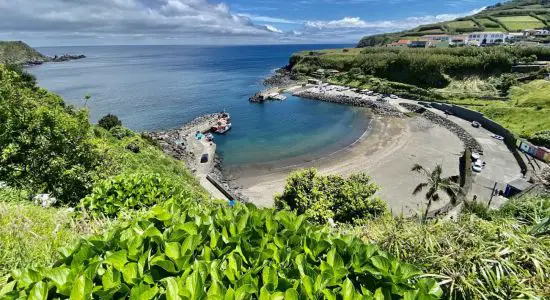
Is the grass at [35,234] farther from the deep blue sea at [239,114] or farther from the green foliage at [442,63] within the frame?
the green foliage at [442,63]

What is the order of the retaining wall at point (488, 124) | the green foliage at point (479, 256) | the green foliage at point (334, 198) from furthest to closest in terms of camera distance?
the retaining wall at point (488, 124) < the green foliage at point (334, 198) < the green foliage at point (479, 256)

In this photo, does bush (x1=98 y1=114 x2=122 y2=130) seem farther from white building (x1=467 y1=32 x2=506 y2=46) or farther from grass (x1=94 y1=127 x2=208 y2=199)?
white building (x1=467 y1=32 x2=506 y2=46)

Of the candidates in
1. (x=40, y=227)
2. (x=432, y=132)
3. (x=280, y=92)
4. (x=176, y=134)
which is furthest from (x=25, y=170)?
(x=280, y=92)

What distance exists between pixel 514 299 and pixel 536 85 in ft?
244

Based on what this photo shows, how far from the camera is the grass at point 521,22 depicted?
13938 cm

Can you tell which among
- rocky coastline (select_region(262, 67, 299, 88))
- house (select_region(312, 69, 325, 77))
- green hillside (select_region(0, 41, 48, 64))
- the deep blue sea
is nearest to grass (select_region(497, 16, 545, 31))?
house (select_region(312, 69, 325, 77))

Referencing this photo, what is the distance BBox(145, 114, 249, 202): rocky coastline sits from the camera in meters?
31.8

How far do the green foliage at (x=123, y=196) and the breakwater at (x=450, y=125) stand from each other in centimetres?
4245

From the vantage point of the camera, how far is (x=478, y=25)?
525 ft

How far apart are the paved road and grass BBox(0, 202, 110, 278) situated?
93.2 feet

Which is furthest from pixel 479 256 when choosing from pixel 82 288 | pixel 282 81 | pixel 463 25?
pixel 463 25

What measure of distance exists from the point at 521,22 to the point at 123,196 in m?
203

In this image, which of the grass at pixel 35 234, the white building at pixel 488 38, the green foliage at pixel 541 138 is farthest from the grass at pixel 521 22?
the grass at pixel 35 234

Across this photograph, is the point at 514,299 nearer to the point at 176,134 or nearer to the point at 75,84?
the point at 176,134
